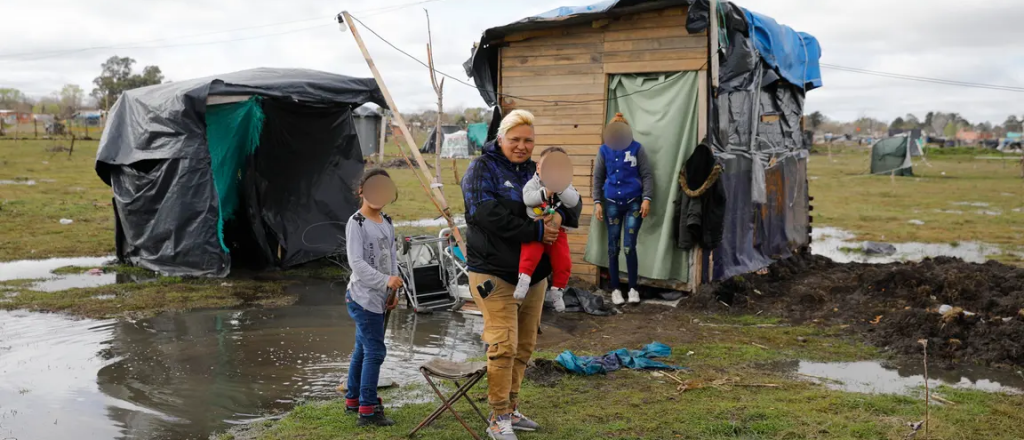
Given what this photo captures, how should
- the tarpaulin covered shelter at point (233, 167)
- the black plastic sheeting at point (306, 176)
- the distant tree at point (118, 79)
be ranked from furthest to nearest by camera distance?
the distant tree at point (118, 79) < the black plastic sheeting at point (306, 176) < the tarpaulin covered shelter at point (233, 167)

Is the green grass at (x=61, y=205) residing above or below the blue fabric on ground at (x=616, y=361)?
above

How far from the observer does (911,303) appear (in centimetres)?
802

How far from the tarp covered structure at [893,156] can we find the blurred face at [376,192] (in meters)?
29.8

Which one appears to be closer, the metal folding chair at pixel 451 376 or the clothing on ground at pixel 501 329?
the clothing on ground at pixel 501 329

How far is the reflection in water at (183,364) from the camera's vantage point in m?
5.02

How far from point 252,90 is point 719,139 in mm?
5874

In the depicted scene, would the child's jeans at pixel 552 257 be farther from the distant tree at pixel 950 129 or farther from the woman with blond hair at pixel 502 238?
the distant tree at pixel 950 129

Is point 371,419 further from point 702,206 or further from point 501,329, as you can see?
point 702,206

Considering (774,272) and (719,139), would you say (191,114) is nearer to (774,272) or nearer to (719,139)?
(719,139)

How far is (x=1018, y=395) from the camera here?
548 cm

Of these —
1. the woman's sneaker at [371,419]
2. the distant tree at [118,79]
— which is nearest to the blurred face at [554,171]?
the woman's sneaker at [371,419]

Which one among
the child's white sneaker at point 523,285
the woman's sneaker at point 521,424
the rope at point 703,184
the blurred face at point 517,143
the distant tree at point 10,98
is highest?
the distant tree at point 10,98

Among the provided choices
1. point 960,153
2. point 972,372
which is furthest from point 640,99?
point 960,153

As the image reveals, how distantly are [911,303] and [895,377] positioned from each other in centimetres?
231
